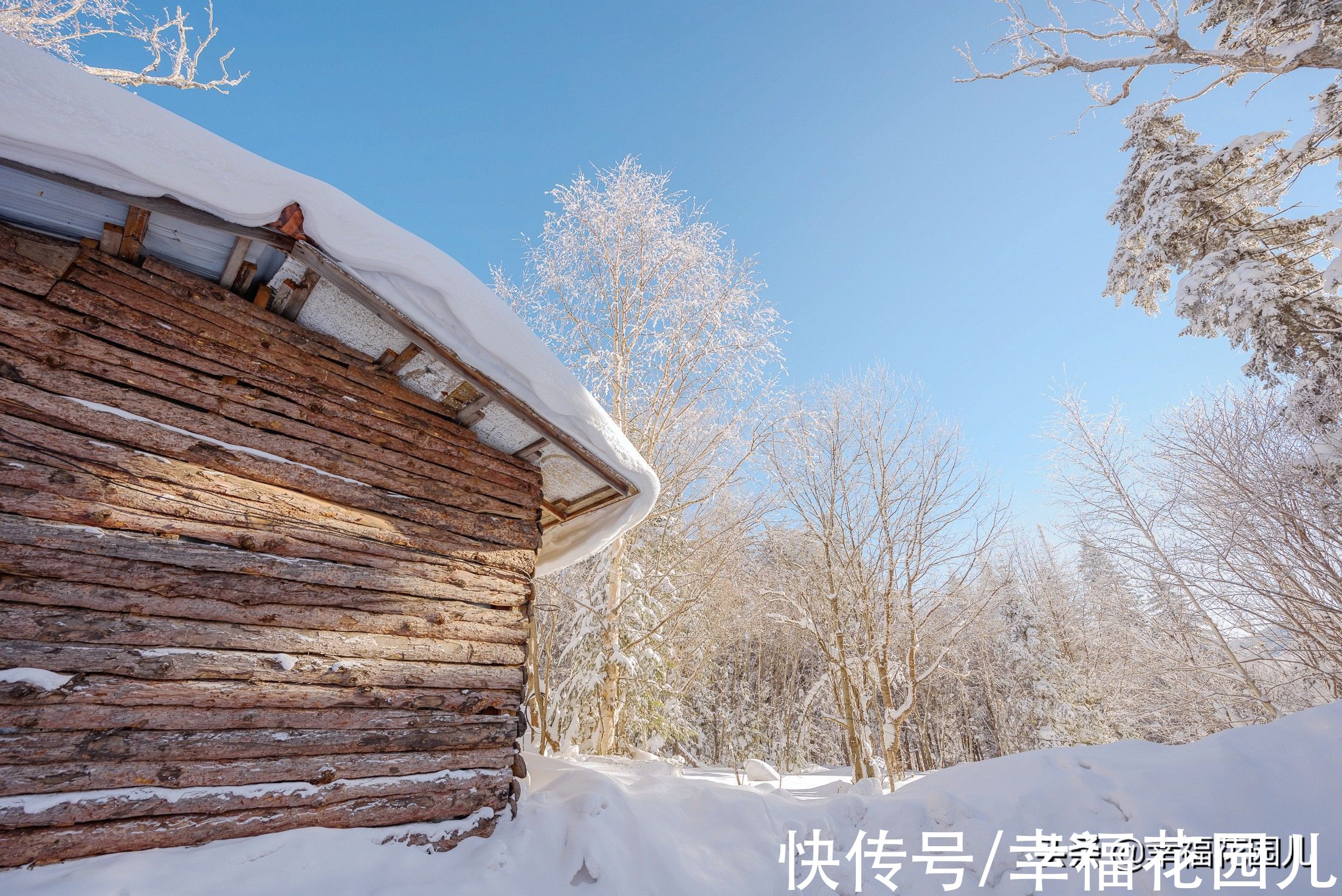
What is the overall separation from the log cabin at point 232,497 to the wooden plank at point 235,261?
0.09 ft

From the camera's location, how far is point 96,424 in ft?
10.2

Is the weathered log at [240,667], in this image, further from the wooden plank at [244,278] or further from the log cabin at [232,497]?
the wooden plank at [244,278]

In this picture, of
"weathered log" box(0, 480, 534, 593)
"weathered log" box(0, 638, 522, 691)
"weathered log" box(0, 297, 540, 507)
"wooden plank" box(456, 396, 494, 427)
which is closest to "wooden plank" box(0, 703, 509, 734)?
"weathered log" box(0, 638, 522, 691)

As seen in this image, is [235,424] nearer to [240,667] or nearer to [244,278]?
[244,278]

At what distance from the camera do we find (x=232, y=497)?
3449 millimetres

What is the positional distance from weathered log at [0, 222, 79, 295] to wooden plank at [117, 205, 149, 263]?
23cm

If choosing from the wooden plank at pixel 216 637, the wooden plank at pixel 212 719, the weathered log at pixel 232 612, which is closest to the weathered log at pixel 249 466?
the weathered log at pixel 232 612

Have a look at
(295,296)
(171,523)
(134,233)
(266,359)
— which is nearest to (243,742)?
(171,523)

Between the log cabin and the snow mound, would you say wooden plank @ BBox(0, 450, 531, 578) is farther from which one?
the snow mound

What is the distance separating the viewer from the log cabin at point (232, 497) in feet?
9.06

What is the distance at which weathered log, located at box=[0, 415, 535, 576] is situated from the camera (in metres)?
2.95

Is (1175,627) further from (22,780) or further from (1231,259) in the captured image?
→ (22,780)

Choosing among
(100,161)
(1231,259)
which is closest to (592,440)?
(100,161)

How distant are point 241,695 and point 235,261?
2.73 metres
